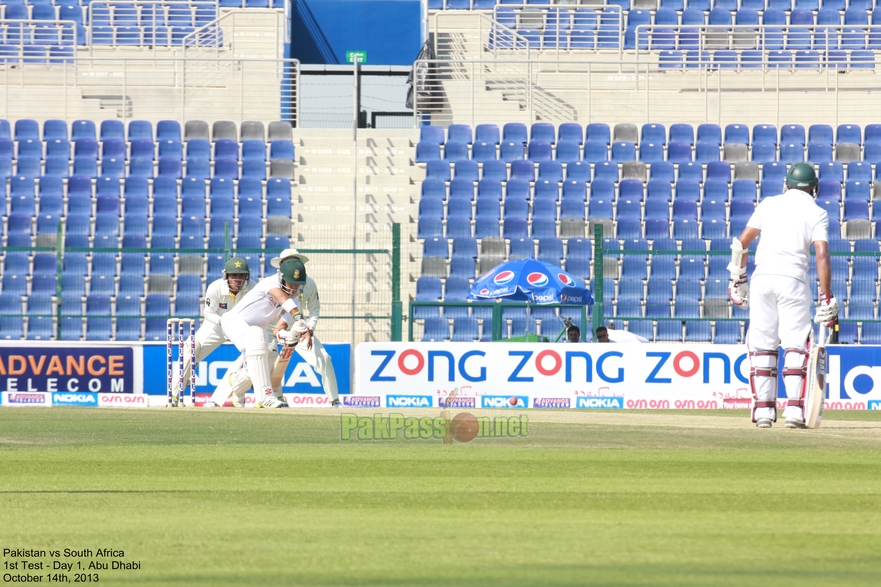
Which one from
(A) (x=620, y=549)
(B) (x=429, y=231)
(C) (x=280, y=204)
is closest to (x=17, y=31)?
(C) (x=280, y=204)

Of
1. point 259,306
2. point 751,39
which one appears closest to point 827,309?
point 259,306

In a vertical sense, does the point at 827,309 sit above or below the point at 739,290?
below

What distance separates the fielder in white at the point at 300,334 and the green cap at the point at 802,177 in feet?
18.5

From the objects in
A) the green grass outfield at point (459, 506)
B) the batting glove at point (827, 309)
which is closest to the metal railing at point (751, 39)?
the batting glove at point (827, 309)

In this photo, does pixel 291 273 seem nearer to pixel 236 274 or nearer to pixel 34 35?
pixel 236 274

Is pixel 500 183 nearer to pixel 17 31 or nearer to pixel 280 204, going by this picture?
pixel 280 204

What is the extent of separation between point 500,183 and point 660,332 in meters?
5.46

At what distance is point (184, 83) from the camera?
25.5 m

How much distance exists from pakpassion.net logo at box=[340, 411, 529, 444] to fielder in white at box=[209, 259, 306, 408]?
2.23 m

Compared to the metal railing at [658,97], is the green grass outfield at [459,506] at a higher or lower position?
lower

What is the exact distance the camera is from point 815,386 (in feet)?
31.7

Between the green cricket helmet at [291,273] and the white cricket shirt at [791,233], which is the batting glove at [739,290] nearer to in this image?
the white cricket shirt at [791,233]

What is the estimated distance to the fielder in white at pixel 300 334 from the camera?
13.5 metres

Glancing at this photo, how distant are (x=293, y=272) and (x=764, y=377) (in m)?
5.75
